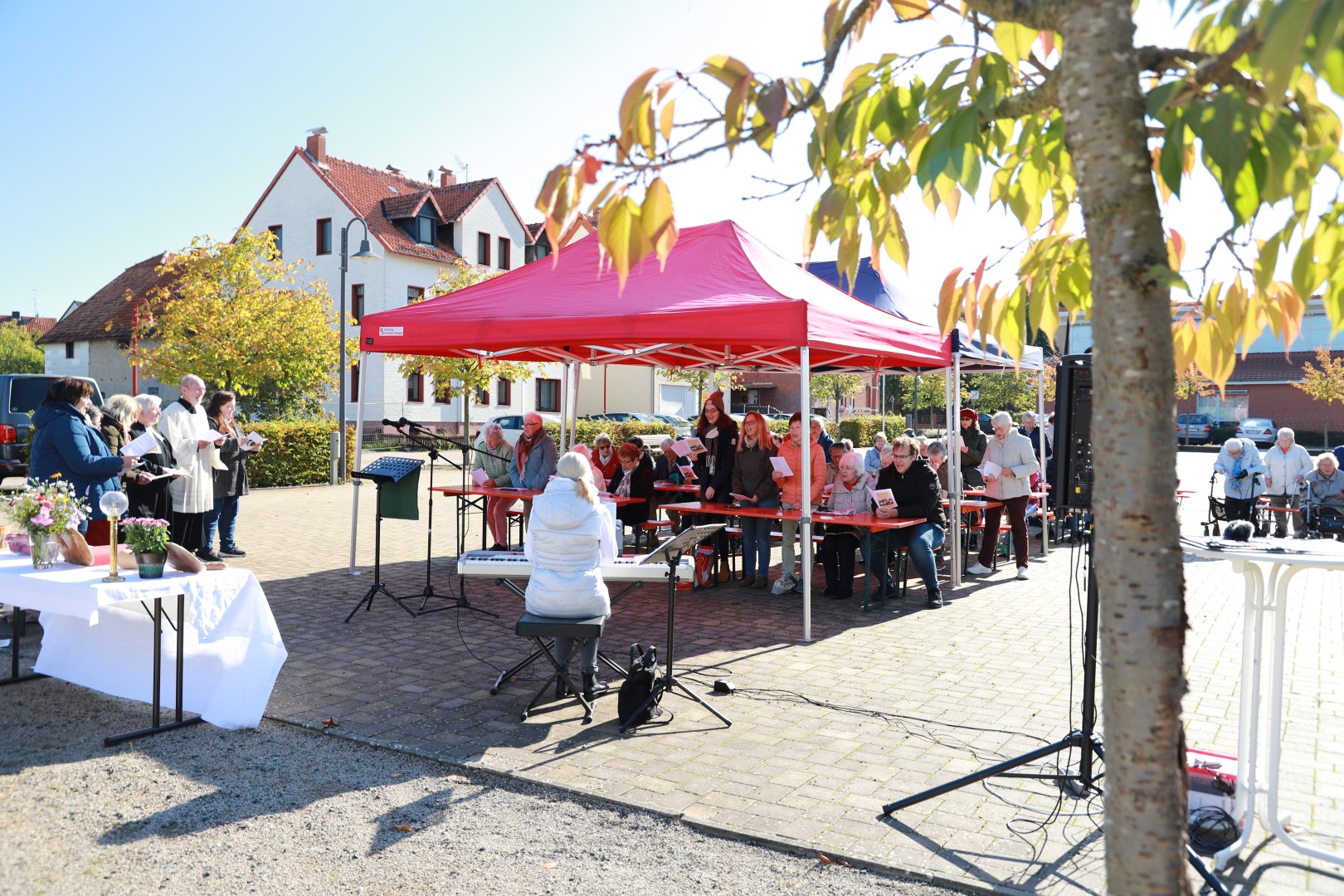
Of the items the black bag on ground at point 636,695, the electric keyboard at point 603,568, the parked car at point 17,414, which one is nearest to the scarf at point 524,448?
the electric keyboard at point 603,568

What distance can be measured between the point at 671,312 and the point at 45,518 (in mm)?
4499

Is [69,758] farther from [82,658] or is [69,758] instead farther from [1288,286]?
[1288,286]

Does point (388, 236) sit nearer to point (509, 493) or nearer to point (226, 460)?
point (226, 460)

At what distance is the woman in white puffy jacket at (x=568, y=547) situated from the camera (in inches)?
216

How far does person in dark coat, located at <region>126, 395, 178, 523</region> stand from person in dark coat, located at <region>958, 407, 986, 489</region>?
30.4ft

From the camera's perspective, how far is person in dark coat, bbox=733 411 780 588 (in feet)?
32.9

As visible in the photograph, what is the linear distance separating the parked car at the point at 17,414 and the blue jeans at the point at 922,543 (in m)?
16.0

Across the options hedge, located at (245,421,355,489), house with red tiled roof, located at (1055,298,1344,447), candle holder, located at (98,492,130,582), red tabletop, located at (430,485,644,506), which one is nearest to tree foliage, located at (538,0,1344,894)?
candle holder, located at (98,492,130,582)

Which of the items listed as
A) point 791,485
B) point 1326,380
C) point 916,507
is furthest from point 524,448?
point 1326,380

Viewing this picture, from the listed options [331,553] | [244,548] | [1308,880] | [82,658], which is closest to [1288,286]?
[1308,880]

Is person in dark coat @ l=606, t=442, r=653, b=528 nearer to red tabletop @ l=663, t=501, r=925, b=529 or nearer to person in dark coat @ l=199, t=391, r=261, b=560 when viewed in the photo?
red tabletop @ l=663, t=501, r=925, b=529

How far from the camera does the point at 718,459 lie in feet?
35.5

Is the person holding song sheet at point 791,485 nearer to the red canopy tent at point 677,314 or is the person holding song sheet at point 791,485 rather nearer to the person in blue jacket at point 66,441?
the red canopy tent at point 677,314

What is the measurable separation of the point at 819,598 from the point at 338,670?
15.5ft
